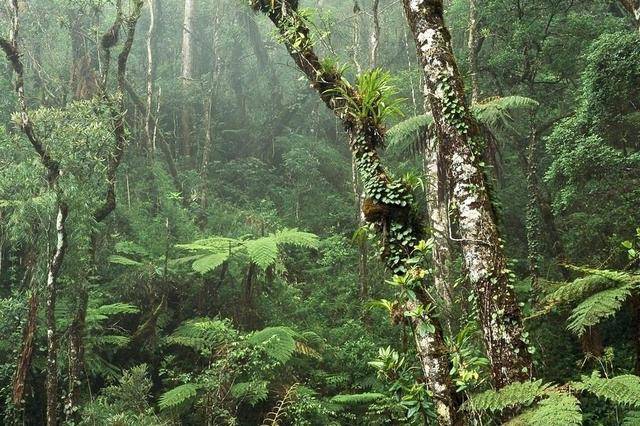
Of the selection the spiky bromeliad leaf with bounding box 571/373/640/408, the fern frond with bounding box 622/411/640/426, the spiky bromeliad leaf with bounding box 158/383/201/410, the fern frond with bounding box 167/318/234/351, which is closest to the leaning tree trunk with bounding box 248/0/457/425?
the spiky bromeliad leaf with bounding box 571/373/640/408

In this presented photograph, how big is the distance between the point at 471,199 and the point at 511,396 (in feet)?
4.47

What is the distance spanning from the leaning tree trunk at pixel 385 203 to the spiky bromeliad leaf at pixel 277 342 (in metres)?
3.27

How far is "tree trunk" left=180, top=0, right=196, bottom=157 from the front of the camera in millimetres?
16625

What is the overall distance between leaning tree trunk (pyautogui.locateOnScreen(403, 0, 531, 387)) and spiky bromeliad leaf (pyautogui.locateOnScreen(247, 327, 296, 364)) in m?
3.90

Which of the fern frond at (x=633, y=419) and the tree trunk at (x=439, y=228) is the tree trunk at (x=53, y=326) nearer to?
the tree trunk at (x=439, y=228)

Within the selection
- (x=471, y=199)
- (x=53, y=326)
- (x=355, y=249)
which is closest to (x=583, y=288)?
(x=471, y=199)

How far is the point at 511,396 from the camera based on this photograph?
3.08 meters

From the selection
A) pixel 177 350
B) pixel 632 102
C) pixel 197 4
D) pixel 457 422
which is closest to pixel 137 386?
pixel 177 350

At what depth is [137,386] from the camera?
22.7ft

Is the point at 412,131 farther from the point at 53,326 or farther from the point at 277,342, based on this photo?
the point at 53,326

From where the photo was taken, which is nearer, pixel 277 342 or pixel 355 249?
pixel 277 342

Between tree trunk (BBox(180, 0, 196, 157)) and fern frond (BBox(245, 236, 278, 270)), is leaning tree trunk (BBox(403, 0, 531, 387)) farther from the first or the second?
tree trunk (BBox(180, 0, 196, 157))

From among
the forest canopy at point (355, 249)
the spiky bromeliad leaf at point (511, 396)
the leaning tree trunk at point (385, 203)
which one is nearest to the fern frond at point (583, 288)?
the forest canopy at point (355, 249)

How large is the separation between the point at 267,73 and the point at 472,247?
1713cm
